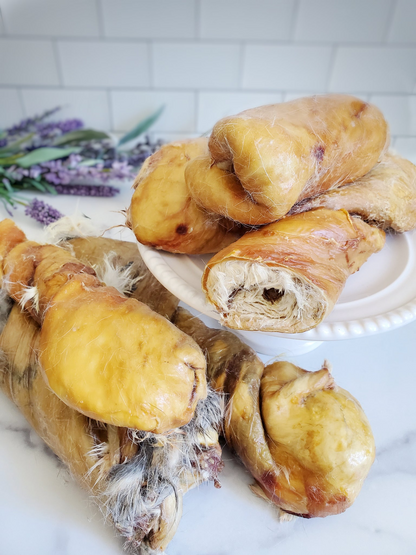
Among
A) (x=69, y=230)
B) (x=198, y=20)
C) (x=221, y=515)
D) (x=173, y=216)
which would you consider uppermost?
(x=198, y=20)

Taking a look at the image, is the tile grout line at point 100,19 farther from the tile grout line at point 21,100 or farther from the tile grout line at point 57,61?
the tile grout line at point 21,100

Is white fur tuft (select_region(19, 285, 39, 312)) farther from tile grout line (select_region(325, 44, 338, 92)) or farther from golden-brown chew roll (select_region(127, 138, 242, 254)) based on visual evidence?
tile grout line (select_region(325, 44, 338, 92))

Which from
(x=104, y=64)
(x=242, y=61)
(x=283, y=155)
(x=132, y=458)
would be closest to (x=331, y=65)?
(x=242, y=61)

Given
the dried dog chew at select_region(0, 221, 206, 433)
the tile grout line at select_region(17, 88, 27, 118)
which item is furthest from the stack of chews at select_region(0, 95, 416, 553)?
the tile grout line at select_region(17, 88, 27, 118)

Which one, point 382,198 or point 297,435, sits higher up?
point 382,198

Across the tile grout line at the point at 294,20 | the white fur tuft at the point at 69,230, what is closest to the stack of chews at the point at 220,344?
the white fur tuft at the point at 69,230

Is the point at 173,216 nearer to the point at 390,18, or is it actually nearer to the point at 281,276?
the point at 281,276
